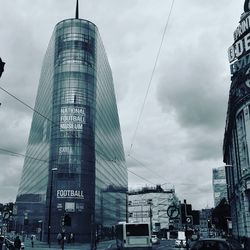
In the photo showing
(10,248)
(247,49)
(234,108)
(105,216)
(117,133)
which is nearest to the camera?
(10,248)

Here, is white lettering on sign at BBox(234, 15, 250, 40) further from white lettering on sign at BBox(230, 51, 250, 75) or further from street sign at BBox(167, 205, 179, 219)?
street sign at BBox(167, 205, 179, 219)

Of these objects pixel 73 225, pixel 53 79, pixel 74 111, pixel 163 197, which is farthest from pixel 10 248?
pixel 163 197

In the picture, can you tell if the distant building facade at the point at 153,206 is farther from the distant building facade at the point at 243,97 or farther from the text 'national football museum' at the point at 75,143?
the distant building facade at the point at 243,97

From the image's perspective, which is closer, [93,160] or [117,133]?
[93,160]

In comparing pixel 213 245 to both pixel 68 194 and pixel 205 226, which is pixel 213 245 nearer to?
pixel 205 226

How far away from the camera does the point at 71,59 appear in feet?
329

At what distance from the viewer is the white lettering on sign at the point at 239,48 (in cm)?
4212

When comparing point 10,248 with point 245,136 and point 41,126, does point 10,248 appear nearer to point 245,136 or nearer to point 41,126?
point 245,136

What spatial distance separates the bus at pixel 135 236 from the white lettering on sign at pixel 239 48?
22329 mm

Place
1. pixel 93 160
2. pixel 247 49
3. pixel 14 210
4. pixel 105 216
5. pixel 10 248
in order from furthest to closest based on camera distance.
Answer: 1. pixel 105 216
2. pixel 93 160
3. pixel 247 49
4. pixel 10 248
5. pixel 14 210

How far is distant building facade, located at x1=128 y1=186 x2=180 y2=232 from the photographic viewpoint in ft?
501

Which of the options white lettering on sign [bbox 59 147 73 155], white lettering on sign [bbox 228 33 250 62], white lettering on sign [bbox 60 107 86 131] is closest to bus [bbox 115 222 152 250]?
white lettering on sign [bbox 228 33 250 62]

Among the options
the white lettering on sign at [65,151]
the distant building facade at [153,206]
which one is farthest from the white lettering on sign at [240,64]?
the distant building facade at [153,206]

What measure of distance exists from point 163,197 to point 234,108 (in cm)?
11861
